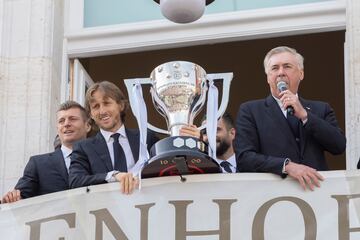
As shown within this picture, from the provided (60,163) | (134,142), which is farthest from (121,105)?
(60,163)

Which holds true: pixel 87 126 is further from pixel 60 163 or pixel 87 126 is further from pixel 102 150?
pixel 102 150

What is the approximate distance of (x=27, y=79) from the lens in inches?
347

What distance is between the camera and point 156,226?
275 inches

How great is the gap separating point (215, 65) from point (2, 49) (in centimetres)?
279

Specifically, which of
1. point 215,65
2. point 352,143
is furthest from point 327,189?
point 215,65

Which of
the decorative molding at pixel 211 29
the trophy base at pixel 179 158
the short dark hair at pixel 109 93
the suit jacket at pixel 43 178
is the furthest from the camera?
the decorative molding at pixel 211 29

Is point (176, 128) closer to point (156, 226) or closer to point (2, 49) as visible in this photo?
point (156, 226)

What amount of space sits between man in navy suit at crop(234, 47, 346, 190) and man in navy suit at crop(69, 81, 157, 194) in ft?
1.91

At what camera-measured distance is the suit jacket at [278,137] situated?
22.7ft

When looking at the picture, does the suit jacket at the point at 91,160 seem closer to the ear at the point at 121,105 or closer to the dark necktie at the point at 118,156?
the dark necktie at the point at 118,156

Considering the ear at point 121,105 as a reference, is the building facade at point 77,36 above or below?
above

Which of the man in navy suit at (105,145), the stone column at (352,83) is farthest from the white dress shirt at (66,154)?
the stone column at (352,83)

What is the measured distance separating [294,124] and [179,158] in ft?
2.28

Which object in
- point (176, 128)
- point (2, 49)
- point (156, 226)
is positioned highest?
point (2, 49)
